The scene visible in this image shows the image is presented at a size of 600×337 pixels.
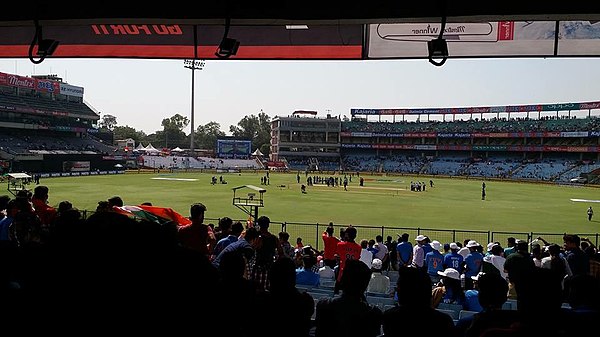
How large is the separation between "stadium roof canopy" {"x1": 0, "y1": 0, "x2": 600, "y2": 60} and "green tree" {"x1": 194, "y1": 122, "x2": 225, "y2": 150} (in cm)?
15184

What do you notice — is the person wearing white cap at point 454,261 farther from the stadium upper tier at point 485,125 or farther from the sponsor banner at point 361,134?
the sponsor banner at point 361,134

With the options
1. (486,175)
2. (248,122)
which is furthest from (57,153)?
(248,122)

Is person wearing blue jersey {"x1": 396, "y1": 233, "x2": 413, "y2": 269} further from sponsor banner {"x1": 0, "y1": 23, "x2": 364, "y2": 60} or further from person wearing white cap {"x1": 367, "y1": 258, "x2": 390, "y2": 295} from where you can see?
sponsor banner {"x1": 0, "y1": 23, "x2": 364, "y2": 60}

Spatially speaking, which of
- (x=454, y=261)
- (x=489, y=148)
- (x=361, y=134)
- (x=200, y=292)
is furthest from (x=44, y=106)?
(x=200, y=292)

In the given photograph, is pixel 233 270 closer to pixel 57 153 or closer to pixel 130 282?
pixel 130 282

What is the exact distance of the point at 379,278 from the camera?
25.2 ft

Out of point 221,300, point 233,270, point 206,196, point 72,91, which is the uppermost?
point 72,91

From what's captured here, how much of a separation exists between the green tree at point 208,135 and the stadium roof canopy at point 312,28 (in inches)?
5978

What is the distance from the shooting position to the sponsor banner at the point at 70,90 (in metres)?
86.0

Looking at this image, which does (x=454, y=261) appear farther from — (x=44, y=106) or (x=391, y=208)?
(x=44, y=106)

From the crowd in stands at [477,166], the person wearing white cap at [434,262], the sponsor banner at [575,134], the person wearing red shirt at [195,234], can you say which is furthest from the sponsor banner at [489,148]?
the person wearing red shirt at [195,234]

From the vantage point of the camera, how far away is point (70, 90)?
87438 mm

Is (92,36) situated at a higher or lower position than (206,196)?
higher

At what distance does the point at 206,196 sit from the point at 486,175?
6115cm
